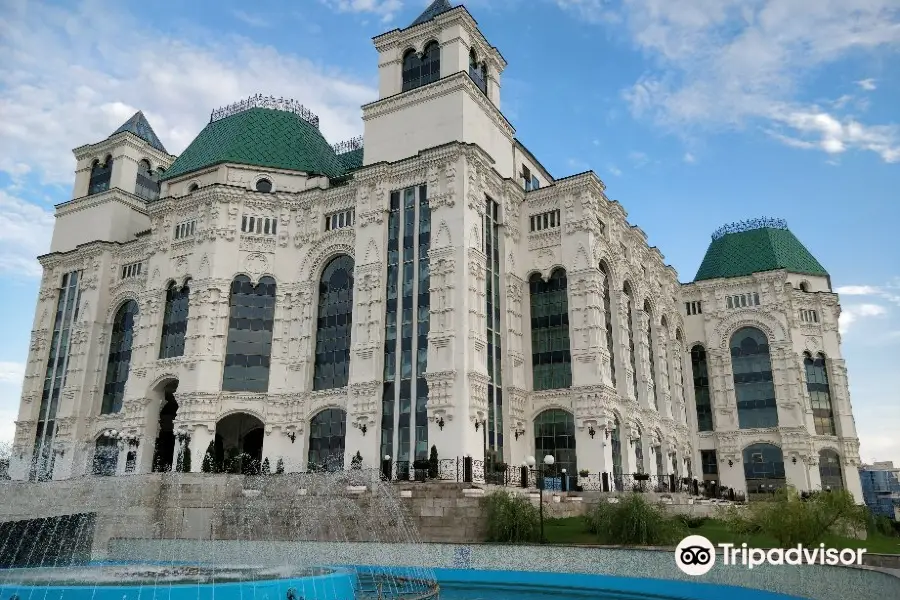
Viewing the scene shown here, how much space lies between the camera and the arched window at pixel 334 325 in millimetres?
47344

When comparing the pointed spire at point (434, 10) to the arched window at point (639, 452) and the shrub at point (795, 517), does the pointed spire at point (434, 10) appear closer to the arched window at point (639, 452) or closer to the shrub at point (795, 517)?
the arched window at point (639, 452)

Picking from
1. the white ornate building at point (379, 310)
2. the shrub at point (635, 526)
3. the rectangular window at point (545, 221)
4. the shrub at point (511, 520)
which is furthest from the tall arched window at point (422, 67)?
the shrub at point (635, 526)

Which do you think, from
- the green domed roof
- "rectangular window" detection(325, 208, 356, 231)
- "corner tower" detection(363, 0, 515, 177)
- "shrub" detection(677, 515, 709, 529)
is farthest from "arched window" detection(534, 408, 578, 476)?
the green domed roof

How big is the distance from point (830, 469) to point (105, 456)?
57879 millimetres

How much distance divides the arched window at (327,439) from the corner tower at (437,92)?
1728 cm

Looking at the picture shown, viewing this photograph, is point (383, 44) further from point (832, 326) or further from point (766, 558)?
point (832, 326)

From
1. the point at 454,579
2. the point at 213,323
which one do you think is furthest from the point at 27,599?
the point at 213,323

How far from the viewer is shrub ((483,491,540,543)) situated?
29516mm

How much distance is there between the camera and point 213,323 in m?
48.0

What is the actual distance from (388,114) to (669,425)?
32.0 meters

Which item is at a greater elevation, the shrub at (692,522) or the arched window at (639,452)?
the arched window at (639,452)

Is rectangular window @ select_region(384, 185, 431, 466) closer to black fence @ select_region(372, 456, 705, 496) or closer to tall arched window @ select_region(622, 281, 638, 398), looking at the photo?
black fence @ select_region(372, 456, 705, 496)

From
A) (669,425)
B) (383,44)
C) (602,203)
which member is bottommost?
(669,425)

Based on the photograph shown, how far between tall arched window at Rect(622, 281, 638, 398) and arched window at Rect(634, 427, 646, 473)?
10.5 feet
